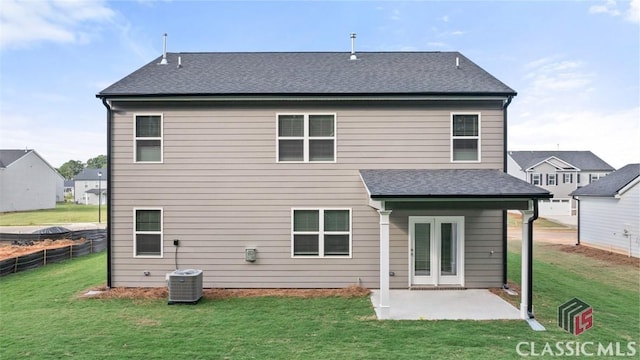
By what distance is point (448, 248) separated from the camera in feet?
27.7

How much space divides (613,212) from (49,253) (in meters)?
23.7

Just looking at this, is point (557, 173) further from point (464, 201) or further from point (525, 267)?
point (464, 201)

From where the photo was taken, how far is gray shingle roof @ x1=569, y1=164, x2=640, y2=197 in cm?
1432

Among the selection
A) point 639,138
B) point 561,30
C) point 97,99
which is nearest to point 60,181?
point 97,99

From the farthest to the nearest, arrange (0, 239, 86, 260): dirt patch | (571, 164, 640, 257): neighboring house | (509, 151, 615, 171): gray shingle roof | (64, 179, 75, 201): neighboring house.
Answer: (64, 179, 75, 201): neighboring house, (509, 151, 615, 171): gray shingle roof, (571, 164, 640, 257): neighboring house, (0, 239, 86, 260): dirt patch

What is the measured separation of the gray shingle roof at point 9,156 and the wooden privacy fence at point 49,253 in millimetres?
27207

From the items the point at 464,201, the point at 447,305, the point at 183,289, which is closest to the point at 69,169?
the point at 183,289

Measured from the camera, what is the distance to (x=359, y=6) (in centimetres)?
1234

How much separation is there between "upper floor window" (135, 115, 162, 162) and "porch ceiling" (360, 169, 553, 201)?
220 inches

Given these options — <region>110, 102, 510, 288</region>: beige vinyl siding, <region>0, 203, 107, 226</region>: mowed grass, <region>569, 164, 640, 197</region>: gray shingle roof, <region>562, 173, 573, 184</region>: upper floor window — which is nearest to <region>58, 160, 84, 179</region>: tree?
<region>0, 203, 107, 226</region>: mowed grass

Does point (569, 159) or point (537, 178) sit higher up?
point (569, 159)

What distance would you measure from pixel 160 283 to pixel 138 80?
5.68 metres

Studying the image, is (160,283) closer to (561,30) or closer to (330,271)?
(330,271)

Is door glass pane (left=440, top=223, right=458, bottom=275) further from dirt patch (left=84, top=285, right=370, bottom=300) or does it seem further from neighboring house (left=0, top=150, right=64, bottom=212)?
neighboring house (left=0, top=150, right=64, bottom=212)
